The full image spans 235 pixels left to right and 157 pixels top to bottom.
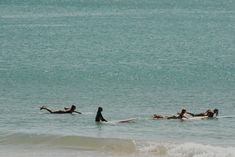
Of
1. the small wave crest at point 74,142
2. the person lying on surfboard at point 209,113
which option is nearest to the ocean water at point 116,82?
the small wave crest at point 74,142

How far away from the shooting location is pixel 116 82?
5744 centimetres

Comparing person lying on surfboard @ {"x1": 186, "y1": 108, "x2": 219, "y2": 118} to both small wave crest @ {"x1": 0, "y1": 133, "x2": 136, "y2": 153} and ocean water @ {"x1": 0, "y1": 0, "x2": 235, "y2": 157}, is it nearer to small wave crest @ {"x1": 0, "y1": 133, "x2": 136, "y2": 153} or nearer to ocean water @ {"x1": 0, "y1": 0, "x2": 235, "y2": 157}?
ocean water @ {"x1": 0, "y1": 0, "x2": 235, "y2": 157}

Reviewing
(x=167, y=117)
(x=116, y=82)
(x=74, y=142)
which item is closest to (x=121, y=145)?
(x=74, y=142)

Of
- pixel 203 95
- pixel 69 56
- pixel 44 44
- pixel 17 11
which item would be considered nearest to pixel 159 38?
pixel 44 44

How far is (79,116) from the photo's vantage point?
4328cm

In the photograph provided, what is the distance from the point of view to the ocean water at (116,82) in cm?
3512

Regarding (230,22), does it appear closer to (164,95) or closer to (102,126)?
(164,95)

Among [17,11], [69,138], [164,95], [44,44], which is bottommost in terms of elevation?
[69,138]

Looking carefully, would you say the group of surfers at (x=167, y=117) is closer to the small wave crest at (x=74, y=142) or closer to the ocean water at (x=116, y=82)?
the ocean water at (x=116, y=82)

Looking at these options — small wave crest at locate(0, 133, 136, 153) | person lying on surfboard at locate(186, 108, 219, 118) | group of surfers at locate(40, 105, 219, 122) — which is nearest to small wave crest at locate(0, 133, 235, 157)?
small wave crest at locate(0, 133, 136, 153)

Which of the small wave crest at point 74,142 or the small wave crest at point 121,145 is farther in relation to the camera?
the small wave crest at point 74,142

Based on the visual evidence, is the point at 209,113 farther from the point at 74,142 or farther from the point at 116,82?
the point at 116,82

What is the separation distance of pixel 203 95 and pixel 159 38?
39748 mm

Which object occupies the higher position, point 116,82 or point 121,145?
point 116,82
